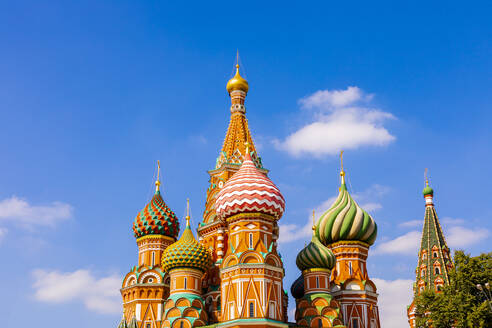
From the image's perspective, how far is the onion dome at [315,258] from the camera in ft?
111

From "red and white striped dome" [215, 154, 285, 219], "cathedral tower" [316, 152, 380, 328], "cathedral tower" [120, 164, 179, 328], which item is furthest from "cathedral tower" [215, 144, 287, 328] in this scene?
"cathedral tower" [316, 152, 380, 328]

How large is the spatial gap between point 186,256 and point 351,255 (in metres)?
9.40

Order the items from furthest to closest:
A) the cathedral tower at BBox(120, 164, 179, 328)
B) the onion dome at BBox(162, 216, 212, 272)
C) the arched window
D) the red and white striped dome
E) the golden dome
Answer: the golden dome, the cathedral tower at BBox(120, 164, 179, 328), the onion dome at BBox(162, 216, 212, 272), the red and white striped dome, the arched window

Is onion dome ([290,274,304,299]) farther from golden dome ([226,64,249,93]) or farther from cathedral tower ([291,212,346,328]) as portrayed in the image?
golden dome ([226,64,249,93])

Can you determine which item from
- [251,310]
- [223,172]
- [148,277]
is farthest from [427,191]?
[251,310]

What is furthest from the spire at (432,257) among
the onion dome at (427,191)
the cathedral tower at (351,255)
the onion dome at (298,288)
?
the onion dome at (298,288)

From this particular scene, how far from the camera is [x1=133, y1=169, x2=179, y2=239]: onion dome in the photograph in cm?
3784

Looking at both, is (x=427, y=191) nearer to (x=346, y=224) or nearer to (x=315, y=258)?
(x=346, y=224)

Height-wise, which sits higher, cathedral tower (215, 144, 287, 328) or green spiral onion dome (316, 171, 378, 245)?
green spiral onion dome (316, 171, 378, 245)

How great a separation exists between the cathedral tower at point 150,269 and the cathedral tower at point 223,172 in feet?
6.96

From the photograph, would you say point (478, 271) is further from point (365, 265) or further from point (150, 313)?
point (150, 313)

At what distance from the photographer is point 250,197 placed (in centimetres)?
3216

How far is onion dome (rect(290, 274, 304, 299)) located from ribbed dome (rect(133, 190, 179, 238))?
24.4ft

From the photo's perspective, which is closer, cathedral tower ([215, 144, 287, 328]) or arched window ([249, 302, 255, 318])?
arched window ([249, 302, 255, 318])
